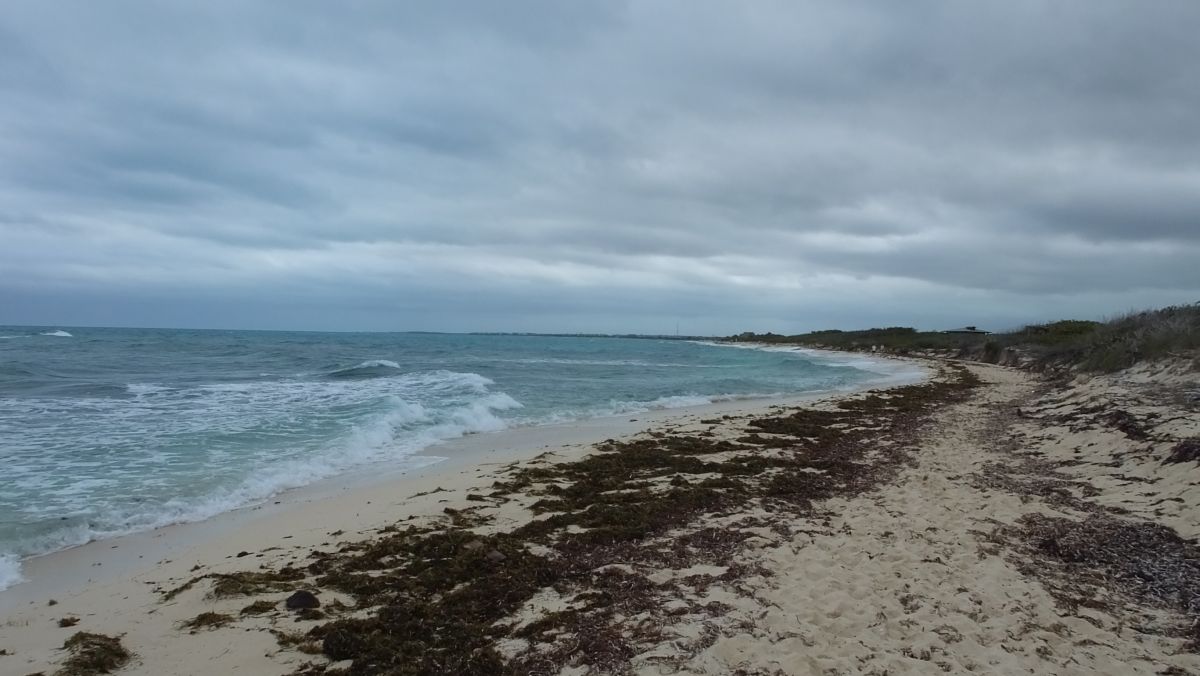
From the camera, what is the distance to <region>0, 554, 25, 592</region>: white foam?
214 inches

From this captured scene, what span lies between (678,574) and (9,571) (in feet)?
20.5

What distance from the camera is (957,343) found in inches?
2231

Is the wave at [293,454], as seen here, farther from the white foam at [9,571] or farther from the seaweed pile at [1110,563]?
the seaweed pile at [1110,563]

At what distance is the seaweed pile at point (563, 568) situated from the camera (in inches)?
159

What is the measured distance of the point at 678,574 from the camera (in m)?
5.24

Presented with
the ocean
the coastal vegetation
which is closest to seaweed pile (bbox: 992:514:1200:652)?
the ocean

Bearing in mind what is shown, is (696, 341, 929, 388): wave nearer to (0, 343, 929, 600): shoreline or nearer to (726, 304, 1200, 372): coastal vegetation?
(726, 304, 1200, 372): coastal vegetation

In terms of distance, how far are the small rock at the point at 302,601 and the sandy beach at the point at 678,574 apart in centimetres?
2

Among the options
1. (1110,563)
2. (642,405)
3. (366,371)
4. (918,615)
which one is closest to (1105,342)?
(642,405)

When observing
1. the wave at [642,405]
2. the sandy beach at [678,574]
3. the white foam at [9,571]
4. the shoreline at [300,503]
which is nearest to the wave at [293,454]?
the white foam at [9,571]

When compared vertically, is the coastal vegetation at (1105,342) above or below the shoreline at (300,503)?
above

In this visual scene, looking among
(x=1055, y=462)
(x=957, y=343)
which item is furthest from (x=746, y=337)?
(x=1055, y=462)

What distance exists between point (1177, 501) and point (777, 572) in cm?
497

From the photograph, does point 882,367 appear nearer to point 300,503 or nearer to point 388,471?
point 388,471
